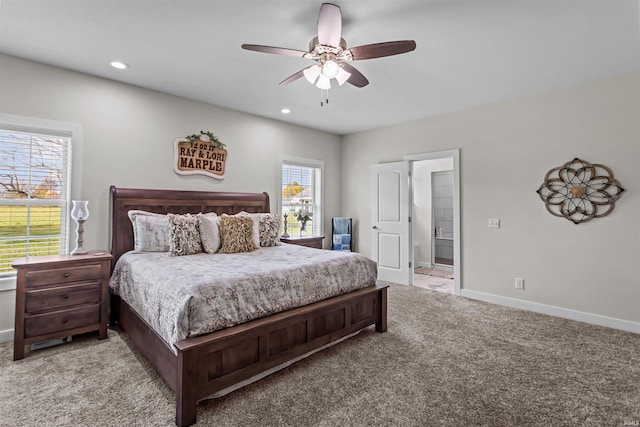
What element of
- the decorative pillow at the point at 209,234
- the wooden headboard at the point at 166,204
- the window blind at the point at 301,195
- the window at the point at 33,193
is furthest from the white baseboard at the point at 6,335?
the window blind at the point at 301,195

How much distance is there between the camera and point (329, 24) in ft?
6.79

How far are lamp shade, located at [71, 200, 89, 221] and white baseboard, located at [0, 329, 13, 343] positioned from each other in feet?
3.82

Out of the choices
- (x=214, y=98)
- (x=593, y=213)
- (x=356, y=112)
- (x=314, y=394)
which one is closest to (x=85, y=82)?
(x=214, y=98)

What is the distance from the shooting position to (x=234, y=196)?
4367 mm

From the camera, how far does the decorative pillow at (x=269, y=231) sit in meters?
3.83

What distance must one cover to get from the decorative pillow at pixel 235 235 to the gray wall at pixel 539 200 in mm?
2992

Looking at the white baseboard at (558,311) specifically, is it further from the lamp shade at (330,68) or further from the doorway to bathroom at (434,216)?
the lamp shade at (330,68)

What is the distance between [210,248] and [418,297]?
291 cm

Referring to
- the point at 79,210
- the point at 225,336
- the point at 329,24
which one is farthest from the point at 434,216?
the point at 79,210

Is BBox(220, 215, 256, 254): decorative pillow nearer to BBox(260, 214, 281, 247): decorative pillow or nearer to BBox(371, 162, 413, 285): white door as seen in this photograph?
BBox(260, 214, 281, 247): decorative pillow

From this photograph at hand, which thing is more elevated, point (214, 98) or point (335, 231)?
point (214, 98)

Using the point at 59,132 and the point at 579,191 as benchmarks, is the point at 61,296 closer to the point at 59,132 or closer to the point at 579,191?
the point at 59,132

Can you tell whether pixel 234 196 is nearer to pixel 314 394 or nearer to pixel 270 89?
pixel 270 89

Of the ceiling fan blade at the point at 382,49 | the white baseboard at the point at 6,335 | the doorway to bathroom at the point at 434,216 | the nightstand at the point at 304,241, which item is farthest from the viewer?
the doorway to bathroom at the point at 434,216
